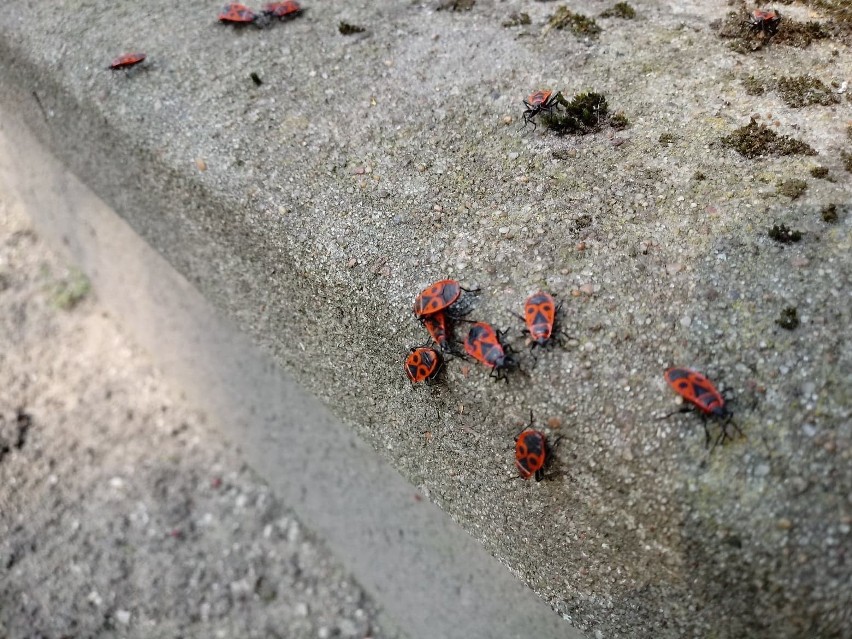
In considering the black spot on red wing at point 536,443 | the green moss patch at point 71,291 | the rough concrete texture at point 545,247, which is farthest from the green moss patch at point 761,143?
the green moss patch at point 71,291

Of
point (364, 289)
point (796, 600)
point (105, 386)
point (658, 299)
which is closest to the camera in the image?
point (796, 600)

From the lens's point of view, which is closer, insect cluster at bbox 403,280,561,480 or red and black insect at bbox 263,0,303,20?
insect cluster at bbox 403,280,561,480

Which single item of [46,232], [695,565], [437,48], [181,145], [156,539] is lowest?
[156,539]

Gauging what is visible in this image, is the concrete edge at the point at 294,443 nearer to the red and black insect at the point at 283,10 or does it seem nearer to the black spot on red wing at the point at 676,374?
the black spot on red wing at the point at 676,374

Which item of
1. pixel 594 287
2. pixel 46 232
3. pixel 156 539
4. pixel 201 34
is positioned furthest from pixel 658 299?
pixel 46 232

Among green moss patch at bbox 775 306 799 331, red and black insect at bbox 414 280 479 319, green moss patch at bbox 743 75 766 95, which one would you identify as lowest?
red and black insect at bbox 414 280 479 319

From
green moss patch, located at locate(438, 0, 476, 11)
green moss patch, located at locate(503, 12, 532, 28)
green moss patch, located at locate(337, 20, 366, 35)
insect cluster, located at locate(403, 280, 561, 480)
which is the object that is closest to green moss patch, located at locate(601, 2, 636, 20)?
green moss patch, located at locate(503, 12, 532, 28)

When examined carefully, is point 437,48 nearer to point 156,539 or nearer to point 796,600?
point 796,600

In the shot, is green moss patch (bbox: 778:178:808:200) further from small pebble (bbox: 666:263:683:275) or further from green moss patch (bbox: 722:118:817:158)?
small pebble (bbox: 666:263:683:275)

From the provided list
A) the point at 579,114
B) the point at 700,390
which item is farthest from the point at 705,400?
the point at 579,114
